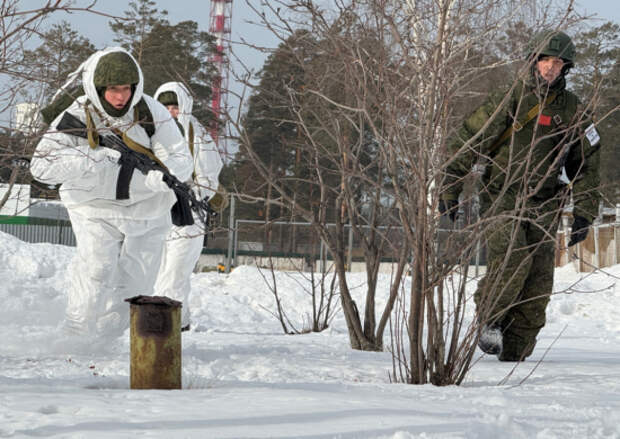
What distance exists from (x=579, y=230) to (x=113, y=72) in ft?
9.48

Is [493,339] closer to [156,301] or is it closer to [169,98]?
[156,301]

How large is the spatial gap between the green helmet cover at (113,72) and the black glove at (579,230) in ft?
9.05

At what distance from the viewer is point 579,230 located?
4844mm

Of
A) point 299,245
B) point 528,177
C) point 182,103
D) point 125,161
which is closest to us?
point 528,177

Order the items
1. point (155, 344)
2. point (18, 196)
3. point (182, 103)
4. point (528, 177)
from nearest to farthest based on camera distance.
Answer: point (155, 344) < point (528, 177) < point (18, 196) < point (182, 103)

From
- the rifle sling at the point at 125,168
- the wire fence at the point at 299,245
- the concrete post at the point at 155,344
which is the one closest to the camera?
the concrete post at the point at 155,344

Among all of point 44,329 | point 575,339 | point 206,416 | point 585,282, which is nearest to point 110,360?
point 44,329

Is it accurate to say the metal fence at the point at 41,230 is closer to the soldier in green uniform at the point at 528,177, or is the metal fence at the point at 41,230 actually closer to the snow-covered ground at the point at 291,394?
the snow-covered ground at the point at 291,394

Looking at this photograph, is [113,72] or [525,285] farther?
[525,285]

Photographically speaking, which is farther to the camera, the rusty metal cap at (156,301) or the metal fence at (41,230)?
the metal fence at (41,230)

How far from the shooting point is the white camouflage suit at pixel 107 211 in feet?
15.9

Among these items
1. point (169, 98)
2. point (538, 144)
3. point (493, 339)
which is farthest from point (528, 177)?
point (169, 98)

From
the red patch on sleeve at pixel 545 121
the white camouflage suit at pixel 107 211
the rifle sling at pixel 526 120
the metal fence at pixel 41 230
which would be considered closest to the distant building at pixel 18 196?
the white camouflage suit at pixel 107 211

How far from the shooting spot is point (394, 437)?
7.68 ft
